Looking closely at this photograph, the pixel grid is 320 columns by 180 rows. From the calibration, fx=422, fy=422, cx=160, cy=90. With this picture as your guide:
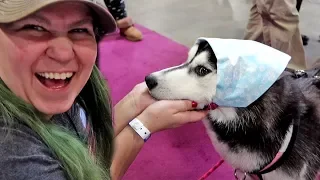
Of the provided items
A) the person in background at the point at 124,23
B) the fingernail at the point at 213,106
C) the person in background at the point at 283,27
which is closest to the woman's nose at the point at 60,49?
the fingernail at the point at 213,106

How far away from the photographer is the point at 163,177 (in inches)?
74.9

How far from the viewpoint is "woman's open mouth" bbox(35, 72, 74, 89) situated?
78cm

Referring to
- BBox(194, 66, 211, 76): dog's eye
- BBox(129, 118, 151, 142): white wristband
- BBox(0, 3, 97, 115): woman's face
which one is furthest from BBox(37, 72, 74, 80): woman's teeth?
BBox(194, 66, 211, 76): dog's eye

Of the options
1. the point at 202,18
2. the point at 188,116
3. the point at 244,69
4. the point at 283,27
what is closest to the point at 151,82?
the point at 188,116

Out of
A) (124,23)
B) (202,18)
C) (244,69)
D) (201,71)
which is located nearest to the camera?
(244,69)

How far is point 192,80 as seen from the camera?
129 cm

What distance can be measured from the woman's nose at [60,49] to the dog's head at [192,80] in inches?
22.6

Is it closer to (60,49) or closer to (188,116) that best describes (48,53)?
(60,49)

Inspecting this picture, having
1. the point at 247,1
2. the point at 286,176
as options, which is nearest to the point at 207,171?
the point at 286,176

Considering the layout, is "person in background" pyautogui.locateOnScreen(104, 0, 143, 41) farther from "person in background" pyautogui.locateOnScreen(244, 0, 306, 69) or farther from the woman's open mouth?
the woman's open mouth

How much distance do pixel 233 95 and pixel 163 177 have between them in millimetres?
819

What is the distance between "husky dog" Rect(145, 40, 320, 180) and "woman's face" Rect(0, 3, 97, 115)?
0.51 m

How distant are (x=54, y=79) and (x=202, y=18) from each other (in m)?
2.86

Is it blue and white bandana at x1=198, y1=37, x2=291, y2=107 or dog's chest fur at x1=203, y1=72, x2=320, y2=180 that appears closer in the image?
blue and white bandana at x1=198, y1=37, x2=291, y2=107
